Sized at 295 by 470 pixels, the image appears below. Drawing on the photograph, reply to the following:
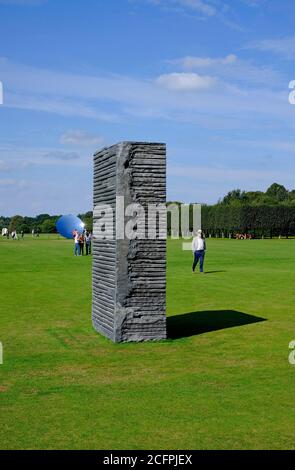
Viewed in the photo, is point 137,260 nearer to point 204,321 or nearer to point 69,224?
point 204,321

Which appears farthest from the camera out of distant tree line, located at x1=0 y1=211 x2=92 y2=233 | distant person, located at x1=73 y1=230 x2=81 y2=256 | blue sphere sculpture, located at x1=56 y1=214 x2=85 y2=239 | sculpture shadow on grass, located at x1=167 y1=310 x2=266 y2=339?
distant tree line, located at x1=0 y1=211 x2=92 y2=233

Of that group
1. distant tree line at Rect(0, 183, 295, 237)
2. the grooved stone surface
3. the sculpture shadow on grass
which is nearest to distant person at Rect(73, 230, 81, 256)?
the sculpture shadow on grass

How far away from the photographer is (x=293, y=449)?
6910mm

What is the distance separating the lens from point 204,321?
50.7 feet

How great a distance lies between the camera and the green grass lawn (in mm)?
7430

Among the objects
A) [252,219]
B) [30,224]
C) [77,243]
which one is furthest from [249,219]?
[30,224]

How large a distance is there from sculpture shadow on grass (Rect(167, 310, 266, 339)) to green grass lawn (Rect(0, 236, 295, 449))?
0.02 metres

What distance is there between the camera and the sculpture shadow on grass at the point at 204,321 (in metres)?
14.2

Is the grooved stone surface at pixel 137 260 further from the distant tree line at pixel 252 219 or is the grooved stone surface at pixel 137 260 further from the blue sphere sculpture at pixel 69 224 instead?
the distant tree line at pixel 252 219

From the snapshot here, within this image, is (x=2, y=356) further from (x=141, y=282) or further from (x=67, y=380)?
(x=141, y=282)

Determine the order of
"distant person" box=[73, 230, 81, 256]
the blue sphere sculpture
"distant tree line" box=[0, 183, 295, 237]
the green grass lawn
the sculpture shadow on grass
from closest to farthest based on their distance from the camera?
the green grass lawn → the sculpture shadow on grass → "distant person" box=[73, 230, 81, 256] → the blue sphere sculpture → "distant tree line" box=[0, 183, 295, 237]

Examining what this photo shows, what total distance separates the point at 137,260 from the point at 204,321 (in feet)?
10.3

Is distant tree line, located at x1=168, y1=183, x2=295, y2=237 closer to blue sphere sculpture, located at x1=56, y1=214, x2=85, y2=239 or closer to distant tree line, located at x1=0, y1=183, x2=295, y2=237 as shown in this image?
distant tree line, located at x1=0, y1=183, x2=295, y2=237
